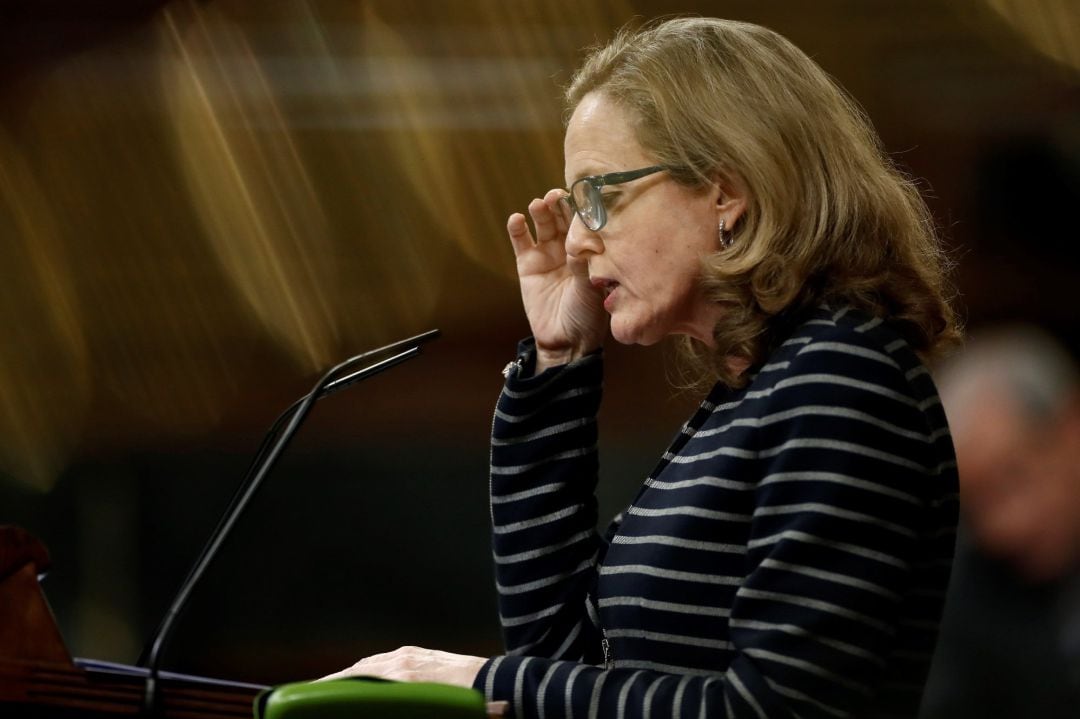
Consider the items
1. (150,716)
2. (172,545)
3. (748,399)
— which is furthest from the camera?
(172,545)

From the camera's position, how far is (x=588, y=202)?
1161 mm

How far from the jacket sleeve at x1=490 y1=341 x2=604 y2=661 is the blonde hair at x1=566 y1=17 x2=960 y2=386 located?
0.19 meters

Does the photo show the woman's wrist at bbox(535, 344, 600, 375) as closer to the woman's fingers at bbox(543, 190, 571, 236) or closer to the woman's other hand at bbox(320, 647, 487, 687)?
the woman's fingers at bbox(543, 190, 571, 236)

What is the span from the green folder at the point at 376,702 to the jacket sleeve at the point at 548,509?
0.55 meters

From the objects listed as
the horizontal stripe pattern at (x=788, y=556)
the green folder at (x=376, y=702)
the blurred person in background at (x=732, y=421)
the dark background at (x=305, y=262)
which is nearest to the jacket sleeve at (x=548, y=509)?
the blurred person in background at (x=732, y=421)

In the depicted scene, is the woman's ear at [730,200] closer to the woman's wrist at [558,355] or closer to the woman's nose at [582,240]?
the woman's nose at [582,240]

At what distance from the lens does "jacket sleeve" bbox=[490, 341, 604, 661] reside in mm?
1244

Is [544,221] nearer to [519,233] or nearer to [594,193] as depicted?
[519,233]

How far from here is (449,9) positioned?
3.96 metres

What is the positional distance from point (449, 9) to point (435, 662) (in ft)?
10.5

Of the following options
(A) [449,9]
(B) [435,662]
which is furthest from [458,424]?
(B) [435,662]

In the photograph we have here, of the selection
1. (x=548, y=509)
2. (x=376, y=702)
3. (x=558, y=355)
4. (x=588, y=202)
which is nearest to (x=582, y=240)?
(x=588, y=202)

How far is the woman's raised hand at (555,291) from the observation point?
131cm

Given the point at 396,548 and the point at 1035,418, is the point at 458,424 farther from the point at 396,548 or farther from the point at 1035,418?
the point at 1035,418
